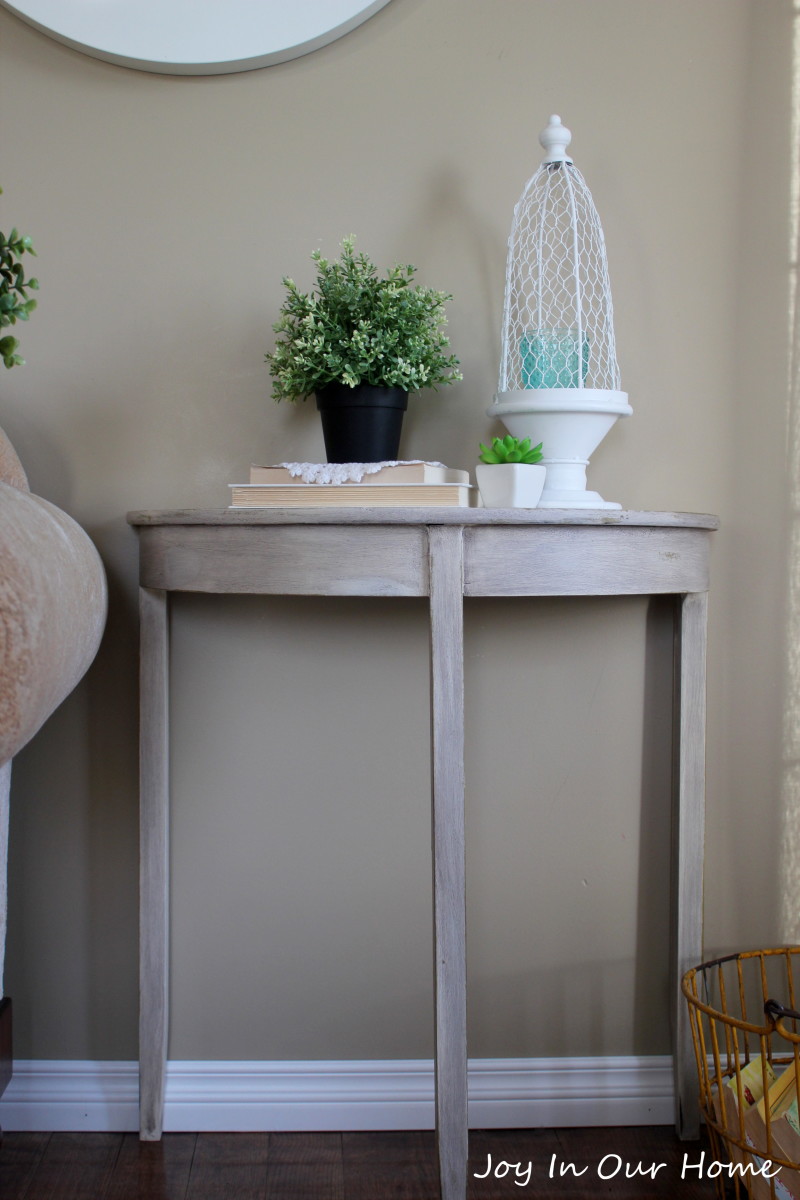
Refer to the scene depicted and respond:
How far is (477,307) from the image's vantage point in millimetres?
1299

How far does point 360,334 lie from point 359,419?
3.8 inches

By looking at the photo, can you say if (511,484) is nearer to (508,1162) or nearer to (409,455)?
(409,455)

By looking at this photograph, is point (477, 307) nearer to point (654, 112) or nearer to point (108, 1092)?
point (654, 112)

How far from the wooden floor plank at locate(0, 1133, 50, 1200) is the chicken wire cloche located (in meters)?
1.07

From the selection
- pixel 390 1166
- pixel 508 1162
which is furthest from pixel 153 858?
pixel 508 1162

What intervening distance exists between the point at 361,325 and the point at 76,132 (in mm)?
535

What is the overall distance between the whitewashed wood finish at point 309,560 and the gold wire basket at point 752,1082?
609 millimetres

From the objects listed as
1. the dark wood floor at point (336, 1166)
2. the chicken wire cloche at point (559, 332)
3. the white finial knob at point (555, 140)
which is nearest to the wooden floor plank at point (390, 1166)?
the dark wood floor at point (336, 1166)

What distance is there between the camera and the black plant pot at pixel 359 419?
112cm

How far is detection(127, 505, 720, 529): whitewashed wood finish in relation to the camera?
38.4 inches

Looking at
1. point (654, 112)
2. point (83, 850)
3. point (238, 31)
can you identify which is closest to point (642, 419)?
point (654, 112)

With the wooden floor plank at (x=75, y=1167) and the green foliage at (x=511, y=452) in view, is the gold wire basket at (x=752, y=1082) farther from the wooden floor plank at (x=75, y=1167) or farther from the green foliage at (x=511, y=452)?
the wooden floor plank at (x=75, y=1167)

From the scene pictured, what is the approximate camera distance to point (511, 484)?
41.3 inches

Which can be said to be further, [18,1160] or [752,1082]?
[18,1160]
